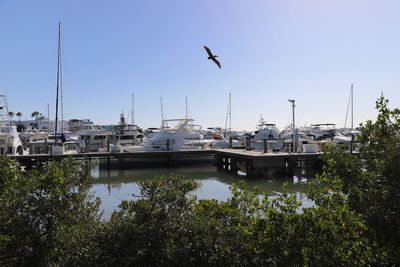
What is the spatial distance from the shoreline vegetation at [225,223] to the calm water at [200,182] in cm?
1183

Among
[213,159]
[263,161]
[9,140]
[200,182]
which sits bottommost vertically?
[200,182]

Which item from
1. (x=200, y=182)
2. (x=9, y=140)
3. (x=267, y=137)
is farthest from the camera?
(x=267, y=137)

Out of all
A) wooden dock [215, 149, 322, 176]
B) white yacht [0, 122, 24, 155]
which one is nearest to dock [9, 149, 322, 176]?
wooden dock [215, 149, 322, 176]

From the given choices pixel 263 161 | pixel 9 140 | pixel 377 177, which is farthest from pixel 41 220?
pixel 9 140

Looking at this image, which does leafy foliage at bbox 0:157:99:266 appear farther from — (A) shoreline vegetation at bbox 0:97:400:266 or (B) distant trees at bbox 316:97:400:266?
(B) distant trees at bbox 316:97:400:266

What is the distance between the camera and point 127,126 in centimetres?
5784

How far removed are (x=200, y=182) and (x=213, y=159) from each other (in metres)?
15.7

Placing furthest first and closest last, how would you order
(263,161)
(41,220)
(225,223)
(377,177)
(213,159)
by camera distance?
(213,159) → (263,161) → (41,220) → (225,223) → (377,177)

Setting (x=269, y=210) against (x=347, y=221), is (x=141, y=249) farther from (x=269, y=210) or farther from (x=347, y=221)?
(x=347, y=221)

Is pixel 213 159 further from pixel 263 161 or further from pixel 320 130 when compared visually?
pixel 320 130

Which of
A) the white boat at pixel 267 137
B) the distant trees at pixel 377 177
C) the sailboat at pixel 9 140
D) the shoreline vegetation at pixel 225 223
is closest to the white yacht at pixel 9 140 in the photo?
the sailboat at pixel 9 140

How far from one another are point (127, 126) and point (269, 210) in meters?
54.2

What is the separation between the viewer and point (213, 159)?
40531 millimetres

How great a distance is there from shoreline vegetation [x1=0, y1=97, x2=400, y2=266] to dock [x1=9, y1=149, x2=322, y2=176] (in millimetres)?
24721
